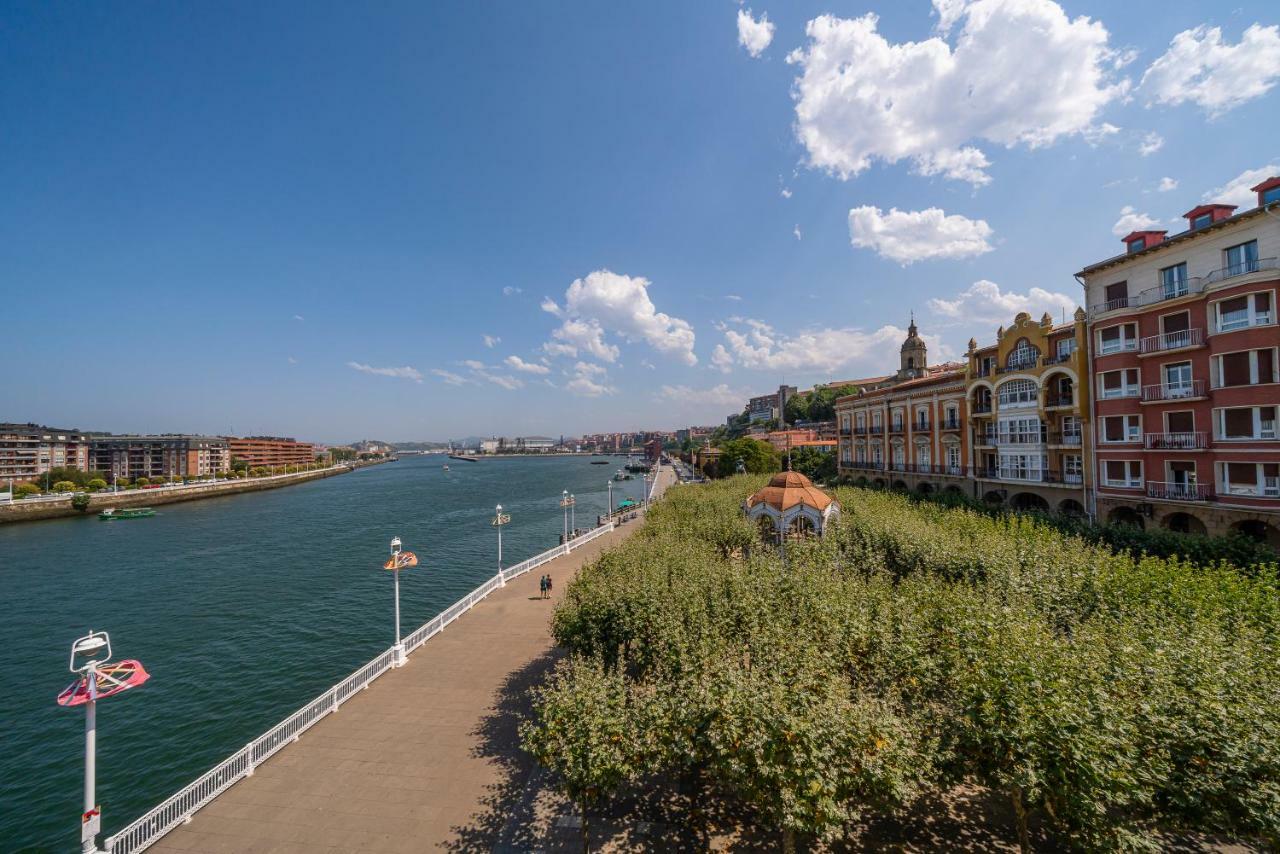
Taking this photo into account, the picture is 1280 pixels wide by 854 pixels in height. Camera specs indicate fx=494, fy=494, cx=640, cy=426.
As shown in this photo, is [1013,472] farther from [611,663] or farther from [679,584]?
[611,663]

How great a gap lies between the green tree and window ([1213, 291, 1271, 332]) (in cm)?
5658

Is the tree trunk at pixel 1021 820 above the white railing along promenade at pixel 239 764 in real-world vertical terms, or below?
above

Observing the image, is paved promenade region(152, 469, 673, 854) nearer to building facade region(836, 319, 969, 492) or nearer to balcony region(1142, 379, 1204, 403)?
balcony region(1142, 379, 1204, 403)

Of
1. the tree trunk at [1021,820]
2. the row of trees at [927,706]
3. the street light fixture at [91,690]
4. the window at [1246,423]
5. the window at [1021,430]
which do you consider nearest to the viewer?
the row of trees at [927,706]

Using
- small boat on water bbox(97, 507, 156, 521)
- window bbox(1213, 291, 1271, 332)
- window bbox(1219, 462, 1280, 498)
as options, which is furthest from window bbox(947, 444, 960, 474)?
small boat on water bbox(97, 507, 156, 521)

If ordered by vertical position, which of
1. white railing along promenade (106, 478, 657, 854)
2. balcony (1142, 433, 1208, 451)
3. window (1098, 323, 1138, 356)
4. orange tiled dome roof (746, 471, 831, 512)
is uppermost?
window (1098, 323, 1138, 356)

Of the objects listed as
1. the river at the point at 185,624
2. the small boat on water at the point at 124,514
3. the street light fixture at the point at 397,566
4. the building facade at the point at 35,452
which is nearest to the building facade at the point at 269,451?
the building facade at the point at 35,452

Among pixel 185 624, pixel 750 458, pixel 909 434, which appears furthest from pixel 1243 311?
pixel 750 458

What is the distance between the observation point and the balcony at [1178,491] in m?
24.2

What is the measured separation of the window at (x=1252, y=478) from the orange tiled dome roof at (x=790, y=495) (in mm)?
17894

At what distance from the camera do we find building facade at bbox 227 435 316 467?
156000mm

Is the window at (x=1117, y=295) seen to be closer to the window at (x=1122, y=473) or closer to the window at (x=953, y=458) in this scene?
the window at (x=1122, y=473)

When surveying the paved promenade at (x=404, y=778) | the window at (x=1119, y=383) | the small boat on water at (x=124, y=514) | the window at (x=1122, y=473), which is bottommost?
the small boat on water at (x=124, y=514)

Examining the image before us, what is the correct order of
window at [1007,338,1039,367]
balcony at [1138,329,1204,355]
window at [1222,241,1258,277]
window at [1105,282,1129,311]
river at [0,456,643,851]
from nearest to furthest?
river at [0,456,643,851] → window at [1222,241,1258,277] → balcony at [1138,329,1204,355] → window at [1105,282,1129,311] → window at [1007,338,1039,367]
